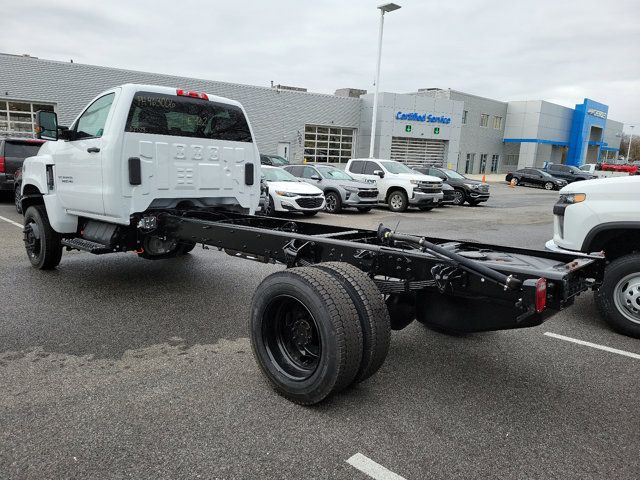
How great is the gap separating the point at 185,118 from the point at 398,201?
12.0m

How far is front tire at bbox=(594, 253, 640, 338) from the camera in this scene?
4.68m

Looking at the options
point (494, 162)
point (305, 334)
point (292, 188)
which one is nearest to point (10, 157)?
point (292, 188)

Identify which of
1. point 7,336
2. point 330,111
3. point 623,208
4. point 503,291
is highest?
point 330,111

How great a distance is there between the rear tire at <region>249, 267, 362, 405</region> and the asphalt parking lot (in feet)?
0.63

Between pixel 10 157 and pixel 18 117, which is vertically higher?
pixel 18 117

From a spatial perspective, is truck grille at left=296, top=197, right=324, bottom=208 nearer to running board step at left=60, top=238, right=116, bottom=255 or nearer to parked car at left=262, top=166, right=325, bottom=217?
parked car at left=262, top=166, right=325, bottom=217

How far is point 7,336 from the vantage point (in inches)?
170

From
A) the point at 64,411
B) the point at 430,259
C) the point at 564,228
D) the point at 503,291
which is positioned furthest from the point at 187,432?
the point at 564,228

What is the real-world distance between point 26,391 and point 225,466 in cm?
172

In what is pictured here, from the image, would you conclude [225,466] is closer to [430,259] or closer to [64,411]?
[64,411]

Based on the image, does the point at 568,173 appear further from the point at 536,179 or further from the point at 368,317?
the point at 368,317

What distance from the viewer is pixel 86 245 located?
5.52 meters


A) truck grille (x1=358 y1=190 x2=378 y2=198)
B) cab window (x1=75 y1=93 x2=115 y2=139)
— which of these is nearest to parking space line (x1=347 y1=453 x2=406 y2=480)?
cab window (x1=75 y1=93 x2=115 y2=139)

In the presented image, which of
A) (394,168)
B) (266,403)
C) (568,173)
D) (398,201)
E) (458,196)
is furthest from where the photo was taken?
(568,173)
